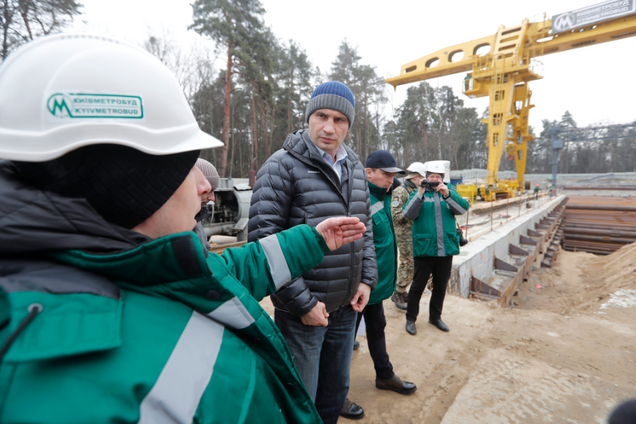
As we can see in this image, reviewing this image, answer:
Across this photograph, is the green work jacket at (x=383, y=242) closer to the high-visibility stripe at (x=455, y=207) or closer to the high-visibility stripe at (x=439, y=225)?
the high-visibility stripe at (x=439, y=225)

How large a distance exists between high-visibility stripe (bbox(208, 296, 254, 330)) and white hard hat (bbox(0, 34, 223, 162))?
41cm

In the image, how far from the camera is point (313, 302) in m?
1.67

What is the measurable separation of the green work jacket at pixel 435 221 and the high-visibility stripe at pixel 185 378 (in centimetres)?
344

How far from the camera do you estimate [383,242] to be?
3.03 metres

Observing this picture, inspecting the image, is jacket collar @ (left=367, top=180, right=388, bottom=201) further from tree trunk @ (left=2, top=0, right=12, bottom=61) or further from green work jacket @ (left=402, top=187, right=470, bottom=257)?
tree trunk @ (left=2, top=0, right=12, bottom=61)

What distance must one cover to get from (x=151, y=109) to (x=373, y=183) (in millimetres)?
2678

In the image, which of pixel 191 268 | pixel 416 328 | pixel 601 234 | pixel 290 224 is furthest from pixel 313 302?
pixel 601 234

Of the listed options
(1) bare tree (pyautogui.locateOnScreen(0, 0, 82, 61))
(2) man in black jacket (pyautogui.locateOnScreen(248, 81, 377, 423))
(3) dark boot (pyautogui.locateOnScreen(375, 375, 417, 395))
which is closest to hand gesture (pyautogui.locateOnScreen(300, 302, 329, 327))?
(2) man in black jacket (pyautogui.locateOnScreen(248, 81, 377, 423))

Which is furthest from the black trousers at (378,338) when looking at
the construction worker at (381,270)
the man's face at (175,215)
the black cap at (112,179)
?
the black cap at (112,179)

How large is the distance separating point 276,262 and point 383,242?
1.99 meters

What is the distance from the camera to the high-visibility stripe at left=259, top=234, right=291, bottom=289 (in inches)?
48.1

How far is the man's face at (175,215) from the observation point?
761mm

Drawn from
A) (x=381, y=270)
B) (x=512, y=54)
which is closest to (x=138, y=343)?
(x=381, y=270)

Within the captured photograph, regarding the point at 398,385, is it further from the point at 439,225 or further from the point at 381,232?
the point at 439,225
